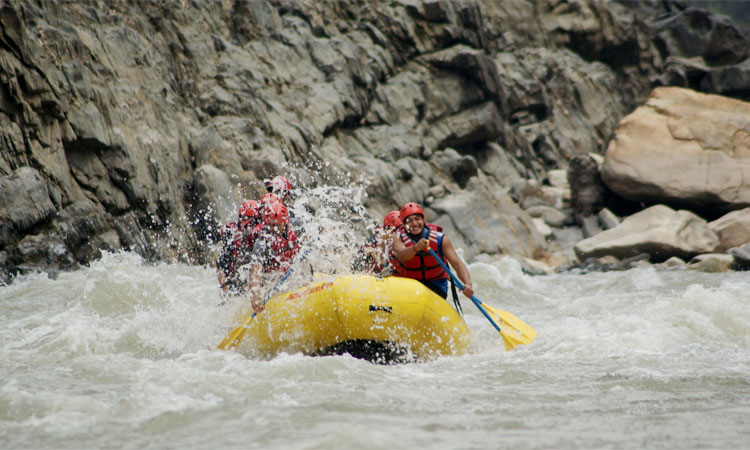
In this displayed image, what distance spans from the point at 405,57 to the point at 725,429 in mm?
18567

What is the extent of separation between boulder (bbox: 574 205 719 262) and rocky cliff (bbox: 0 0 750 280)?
7.37 feet

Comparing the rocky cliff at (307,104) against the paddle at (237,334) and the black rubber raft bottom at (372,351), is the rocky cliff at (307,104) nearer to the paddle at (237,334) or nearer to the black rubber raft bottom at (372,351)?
the paddle at (237,334)

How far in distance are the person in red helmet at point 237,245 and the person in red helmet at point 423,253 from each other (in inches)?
52.7

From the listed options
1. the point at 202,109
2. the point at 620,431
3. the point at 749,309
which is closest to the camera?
the point at 620,431

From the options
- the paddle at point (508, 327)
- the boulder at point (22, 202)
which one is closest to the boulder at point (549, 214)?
the paddle at point (508, 327)

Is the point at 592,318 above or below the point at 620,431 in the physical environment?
below

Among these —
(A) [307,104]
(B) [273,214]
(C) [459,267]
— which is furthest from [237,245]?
(A) [307,104]

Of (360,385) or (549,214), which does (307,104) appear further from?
(360,385)

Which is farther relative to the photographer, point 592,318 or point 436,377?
point 592,318

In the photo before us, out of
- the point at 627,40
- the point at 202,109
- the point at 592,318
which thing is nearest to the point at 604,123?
the point at 627,40

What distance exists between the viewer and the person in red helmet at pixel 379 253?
269 inches

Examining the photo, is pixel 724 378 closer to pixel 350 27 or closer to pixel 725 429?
pixel 725 429

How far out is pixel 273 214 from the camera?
596 cm

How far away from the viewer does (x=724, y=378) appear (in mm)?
4664
